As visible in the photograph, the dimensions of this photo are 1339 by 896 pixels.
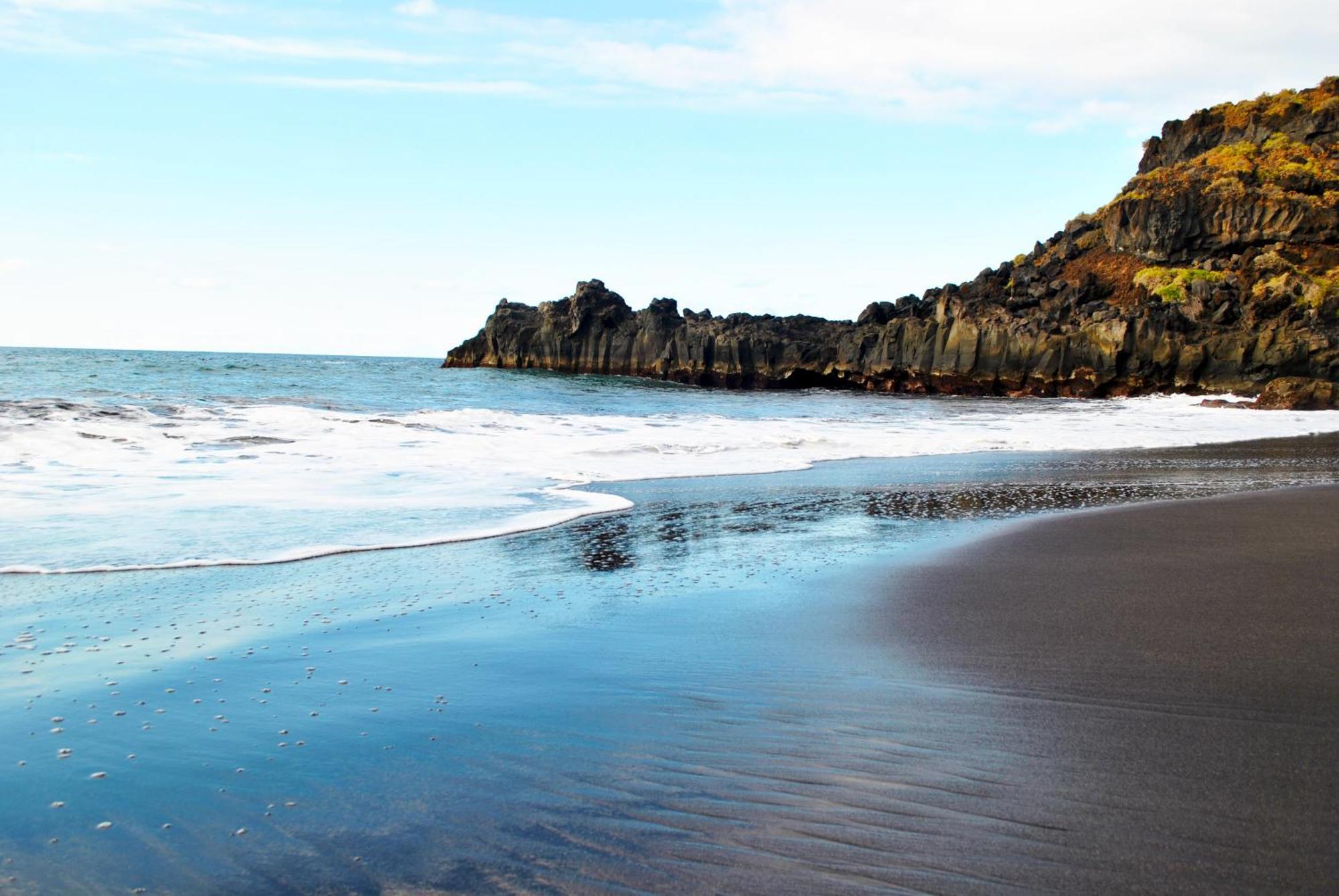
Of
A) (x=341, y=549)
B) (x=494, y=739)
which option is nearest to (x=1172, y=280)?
(x=341, y=549)

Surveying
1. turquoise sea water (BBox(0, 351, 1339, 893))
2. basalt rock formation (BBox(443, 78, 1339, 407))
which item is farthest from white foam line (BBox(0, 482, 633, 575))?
basalt rock formation (BBox(443, 78, 1339, 407))

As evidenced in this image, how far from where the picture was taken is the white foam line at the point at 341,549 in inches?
231

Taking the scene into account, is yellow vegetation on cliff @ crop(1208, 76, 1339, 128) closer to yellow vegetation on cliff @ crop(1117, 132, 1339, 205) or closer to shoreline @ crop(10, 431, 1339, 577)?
yellow vegetation on cliff @ crop(1117, 132, 1339, 205)

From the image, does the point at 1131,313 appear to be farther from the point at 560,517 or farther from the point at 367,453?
the point at 560,517

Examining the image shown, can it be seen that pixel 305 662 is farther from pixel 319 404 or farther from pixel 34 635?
pixel 319 404

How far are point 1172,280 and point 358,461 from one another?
52.0 meters

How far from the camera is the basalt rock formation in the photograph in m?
42.9

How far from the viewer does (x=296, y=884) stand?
227cm

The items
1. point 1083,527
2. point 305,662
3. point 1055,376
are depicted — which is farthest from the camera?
point 1055,376

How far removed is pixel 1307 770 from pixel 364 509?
725 cm

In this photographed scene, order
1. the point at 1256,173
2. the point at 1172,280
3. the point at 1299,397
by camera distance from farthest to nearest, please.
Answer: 1. the point at 1256,173
2. the point at 1172,280
3. the point at 1299,397

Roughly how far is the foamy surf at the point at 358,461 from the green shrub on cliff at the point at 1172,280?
2342cm

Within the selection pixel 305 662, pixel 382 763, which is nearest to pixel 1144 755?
pixel 382 763

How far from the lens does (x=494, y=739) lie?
3.19 metres
